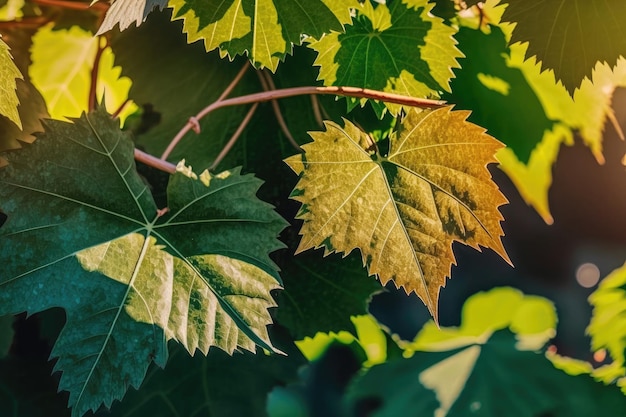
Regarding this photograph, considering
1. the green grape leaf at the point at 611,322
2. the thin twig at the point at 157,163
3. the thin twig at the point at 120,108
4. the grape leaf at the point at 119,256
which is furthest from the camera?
the green grape leaf at the point at 611,322

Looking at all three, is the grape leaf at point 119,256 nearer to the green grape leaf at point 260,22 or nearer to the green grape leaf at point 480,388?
the green grape leaf at point 260,22

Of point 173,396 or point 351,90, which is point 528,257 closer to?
point 351,90

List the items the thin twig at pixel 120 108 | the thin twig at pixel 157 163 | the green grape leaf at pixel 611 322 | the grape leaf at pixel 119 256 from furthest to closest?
the green grape leaf at pixel 611 322 → the thin twig at pixel 120 108 → the thin twig at pixel 157 163 → the grape leaf at pixel 119 256

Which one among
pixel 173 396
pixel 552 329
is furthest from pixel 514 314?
pixel 173 396

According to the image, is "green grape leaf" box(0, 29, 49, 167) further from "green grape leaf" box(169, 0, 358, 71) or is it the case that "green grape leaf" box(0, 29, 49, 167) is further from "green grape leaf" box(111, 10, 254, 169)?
"green grape leaf" box(169, 0, 358, 71)

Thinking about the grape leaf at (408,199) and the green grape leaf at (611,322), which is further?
the green grape leaf at (611,322)

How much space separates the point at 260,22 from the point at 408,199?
8.2 inches

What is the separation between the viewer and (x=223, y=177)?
54 cm

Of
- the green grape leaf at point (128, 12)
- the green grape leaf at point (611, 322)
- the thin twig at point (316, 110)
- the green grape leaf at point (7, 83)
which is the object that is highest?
the green grape leaf at point (128, 12)

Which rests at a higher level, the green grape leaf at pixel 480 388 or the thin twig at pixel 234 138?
the thin twig at pixel 234 138

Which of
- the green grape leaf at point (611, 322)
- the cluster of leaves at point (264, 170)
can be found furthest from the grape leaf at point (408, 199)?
the green grape leaf at point (611, 322)

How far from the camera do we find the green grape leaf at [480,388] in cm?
79

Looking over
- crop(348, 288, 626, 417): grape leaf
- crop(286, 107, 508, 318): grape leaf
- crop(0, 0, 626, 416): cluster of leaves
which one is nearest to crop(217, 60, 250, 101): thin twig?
crop(0, 0, 626, 416): cluster of leaves

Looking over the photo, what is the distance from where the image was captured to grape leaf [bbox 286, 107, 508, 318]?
52cm
